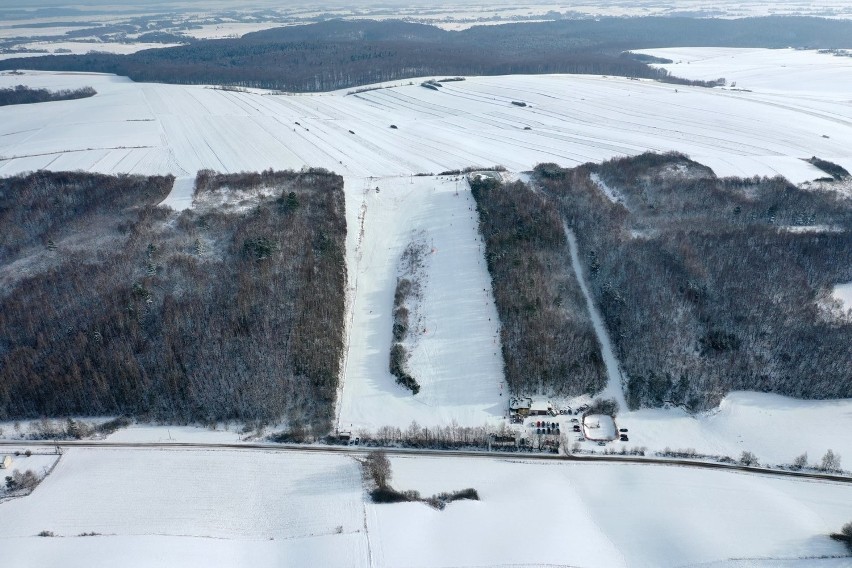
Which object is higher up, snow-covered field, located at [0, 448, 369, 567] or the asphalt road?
the asphalt road

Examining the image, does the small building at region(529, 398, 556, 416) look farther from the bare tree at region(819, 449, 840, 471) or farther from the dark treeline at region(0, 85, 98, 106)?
the dark treeline at region(0, 85, 98, 106)

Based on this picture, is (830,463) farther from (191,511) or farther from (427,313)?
(191,511)

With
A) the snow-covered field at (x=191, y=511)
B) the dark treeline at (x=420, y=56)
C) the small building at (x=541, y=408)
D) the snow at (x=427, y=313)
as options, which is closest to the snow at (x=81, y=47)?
the dark treeline at (x=420, y=56)

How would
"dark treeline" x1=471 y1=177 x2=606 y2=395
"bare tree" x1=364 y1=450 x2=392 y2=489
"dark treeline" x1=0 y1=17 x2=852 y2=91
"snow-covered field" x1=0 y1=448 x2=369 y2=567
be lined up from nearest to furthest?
"snow-covered field" x1=0 y1=448 x2=369 y2=567
"bare tree" x1=364 y1=450 x2=392 y2=489
"dark treeline" x1=471 y1=177 x2=606 y2=395
"dark treeline" x1=0 y1=17 x2=852 y2=91

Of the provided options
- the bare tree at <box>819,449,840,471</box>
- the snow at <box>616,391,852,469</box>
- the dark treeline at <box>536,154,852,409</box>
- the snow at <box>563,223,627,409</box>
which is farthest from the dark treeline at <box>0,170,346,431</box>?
the bare tree at <box>819,449,840,471</box>

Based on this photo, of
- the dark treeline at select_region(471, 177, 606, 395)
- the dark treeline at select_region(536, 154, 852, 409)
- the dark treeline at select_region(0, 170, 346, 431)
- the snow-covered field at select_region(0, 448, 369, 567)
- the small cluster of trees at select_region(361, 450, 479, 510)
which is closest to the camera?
the snow-covered field at select_region(0, 448, 369, 567)

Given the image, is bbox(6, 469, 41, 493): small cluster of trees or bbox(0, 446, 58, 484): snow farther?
bbox(0, 446, 58, 484): snow

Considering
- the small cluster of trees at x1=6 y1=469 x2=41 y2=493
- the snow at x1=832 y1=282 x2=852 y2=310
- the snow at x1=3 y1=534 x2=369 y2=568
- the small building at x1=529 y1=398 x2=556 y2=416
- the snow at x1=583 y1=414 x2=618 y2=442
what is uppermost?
the snow at x1=832 y1=282 x2=852 y2=310

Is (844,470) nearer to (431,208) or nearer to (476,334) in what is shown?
(476,334)
